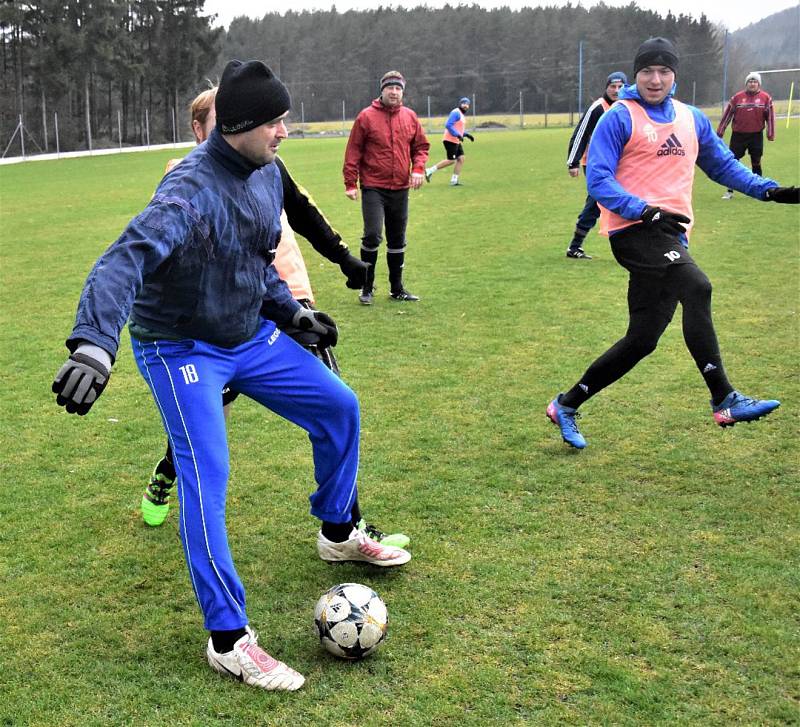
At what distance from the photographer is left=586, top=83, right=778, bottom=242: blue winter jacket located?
4.86 meters

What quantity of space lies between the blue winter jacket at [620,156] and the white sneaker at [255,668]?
118 inches

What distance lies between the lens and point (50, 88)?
185ft

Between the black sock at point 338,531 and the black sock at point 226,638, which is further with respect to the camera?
the black sock at point 338,531

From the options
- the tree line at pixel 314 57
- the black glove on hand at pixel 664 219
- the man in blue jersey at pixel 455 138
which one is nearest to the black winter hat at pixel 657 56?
the black glove on hand at pixel 664 219

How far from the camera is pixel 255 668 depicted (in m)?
3.16

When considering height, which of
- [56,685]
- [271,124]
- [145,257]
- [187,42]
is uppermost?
[187,42]

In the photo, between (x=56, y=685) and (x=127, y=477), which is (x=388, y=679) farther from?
(x=127, y=477)

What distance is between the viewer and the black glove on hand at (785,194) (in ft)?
16.4

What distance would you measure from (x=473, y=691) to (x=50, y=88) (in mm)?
60662

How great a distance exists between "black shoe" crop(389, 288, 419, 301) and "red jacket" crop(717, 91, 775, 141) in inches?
355

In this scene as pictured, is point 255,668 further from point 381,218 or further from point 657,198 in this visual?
point 381,218

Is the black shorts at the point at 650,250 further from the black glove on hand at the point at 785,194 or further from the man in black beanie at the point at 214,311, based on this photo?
the man in black beanie at the point at 214,311

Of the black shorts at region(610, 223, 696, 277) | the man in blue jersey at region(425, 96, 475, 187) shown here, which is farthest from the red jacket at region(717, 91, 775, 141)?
the black shorts at region(610, 223, 696, 277)

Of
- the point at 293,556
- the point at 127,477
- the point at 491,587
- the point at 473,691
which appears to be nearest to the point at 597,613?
the point at 491,587
